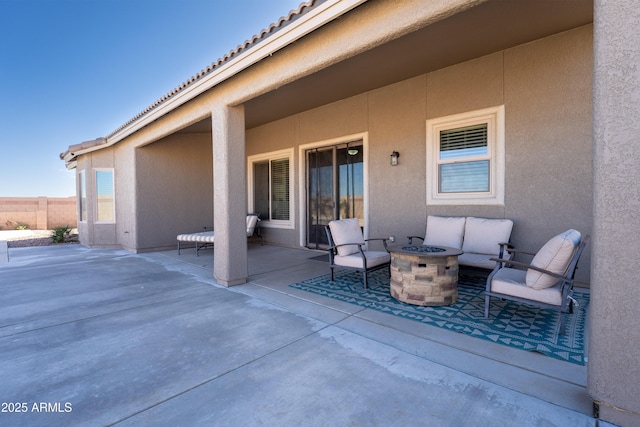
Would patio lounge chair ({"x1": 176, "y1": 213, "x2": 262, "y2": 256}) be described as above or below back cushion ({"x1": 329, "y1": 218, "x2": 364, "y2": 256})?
below

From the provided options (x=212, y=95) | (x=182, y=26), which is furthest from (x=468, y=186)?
(x=182, y=26)

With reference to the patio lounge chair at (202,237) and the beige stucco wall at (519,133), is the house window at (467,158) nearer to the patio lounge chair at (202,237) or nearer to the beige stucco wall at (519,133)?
the beige stucco wall at (519,133)

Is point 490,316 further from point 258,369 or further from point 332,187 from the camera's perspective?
point 332,187

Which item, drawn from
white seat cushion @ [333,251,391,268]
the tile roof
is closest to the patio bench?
white seat cushion @ [333,251,391,268]

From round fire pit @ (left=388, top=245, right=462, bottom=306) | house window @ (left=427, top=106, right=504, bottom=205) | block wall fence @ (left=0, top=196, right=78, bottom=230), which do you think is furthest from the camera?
block wall fence @ (left=0, top=196, right=78, bottom=230)

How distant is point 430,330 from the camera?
10.4 ft

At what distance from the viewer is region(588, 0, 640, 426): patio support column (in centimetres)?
169

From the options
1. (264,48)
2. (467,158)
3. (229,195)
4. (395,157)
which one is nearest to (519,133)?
(467,158)

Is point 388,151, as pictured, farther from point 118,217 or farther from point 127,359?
point 118,217

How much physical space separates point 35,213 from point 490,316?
72.9 ft

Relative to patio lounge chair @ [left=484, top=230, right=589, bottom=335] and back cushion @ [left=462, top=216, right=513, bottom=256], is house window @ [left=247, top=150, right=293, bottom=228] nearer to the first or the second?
back cushion @ [left=462, top=216, right=513, bottom=256]

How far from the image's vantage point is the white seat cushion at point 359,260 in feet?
15.8

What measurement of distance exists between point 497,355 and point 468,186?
3760mm

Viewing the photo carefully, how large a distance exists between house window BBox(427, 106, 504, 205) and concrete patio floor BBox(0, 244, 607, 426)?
10.7 ft
